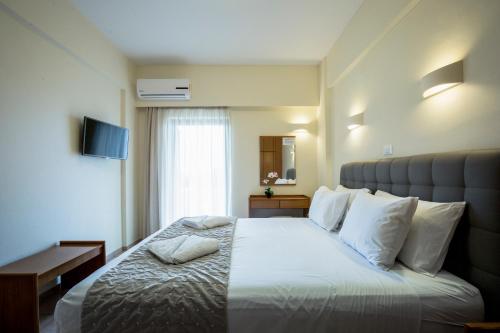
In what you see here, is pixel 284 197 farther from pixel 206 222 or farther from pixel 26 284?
pixel 26 284

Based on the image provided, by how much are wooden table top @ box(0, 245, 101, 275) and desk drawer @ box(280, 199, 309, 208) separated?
253 cm

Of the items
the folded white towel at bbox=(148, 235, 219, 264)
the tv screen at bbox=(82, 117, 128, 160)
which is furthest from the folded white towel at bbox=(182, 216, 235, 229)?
the tv screen at bbox=(82, 117, 128, 160)

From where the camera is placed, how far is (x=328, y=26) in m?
2.88

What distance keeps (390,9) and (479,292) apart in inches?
84.1

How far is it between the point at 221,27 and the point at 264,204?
257cm

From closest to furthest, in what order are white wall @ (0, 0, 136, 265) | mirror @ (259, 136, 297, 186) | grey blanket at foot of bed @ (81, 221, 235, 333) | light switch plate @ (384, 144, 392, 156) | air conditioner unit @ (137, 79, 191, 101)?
grey blanket at foot of bed @ (81, 221, 235, 333) → white wall @ (0, 0, 136, 265) → light switch plate @ (384, 144, 392, 156) → air conditioner unit @ (137, 79, 191, 101) → mirror @ (259, 136, 297, 186)

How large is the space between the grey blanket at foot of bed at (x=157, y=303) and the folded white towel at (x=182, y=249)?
18 centimetres

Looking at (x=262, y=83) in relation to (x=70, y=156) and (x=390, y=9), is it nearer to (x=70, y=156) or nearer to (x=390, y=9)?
(x=390, y=9)

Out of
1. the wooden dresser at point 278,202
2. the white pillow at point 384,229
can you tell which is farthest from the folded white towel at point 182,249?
the wooden dresser at point 278,202

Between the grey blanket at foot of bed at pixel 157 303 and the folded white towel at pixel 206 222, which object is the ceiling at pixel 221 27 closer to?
the folded white towel at pixel 206 222

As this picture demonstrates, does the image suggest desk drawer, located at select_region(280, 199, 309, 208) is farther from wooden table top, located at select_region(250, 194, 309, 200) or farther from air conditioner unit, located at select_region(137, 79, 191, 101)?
air conditioner unit, located at select_region(137, 79, 191, 101)

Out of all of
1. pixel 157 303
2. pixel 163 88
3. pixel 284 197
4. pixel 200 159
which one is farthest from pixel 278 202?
pixel 157 303

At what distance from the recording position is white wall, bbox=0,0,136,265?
1888mm

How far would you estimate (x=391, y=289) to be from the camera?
119cm
